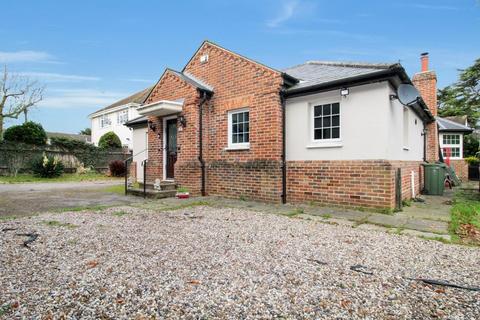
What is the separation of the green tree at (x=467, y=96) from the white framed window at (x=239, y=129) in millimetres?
29537

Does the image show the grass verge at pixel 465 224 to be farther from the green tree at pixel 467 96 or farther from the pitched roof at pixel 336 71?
the green tree at pixel 467 96

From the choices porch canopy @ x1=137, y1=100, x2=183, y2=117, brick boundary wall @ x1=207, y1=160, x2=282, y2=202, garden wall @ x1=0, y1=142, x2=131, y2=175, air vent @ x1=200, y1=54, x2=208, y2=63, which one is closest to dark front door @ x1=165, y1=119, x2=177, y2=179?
porch canopy @ x1=137, y1=100, x2=183, y2=117

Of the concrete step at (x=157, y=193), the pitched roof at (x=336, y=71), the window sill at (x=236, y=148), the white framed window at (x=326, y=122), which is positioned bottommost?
the concrete step at (x=157, y=193)

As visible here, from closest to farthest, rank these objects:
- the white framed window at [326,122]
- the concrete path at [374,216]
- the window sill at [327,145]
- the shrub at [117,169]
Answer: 1. the concrete path at [374,216]
2. the window sill at [327,145]
3. the white framed window at [326,122]
4. the shrub at [117,169]

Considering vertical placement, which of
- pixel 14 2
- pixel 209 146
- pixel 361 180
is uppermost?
pixel 14 2

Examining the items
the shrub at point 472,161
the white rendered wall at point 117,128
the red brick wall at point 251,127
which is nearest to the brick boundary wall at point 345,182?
the red brick wall at point 251,127

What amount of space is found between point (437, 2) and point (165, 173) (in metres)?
12.5

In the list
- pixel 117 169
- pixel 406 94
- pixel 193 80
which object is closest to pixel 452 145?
pixel 406 94

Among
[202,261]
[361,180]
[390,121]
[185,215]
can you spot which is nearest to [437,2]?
[390,121]

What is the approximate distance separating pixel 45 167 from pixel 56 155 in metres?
2.87

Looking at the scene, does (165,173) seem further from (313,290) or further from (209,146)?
(313,290)

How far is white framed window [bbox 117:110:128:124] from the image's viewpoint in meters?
30.0

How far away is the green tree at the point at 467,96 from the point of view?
90.3ft

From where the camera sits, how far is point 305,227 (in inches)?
196
